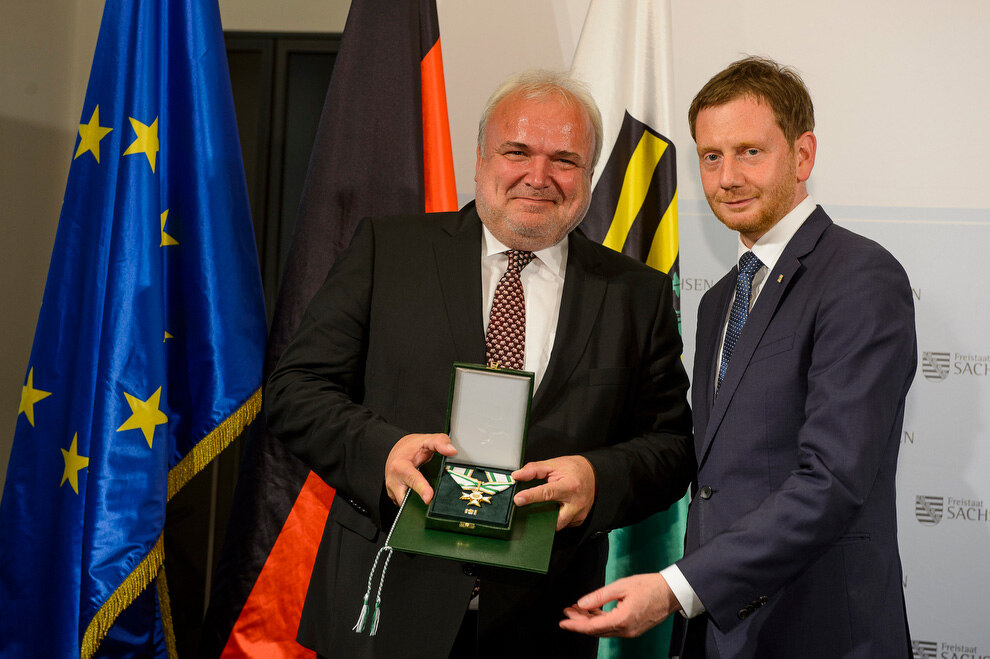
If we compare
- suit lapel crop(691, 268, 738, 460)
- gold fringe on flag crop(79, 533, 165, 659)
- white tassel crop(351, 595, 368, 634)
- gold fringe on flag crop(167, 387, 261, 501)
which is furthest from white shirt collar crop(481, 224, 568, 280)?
gold fringe on flag crop(79, 533, 165, 659)

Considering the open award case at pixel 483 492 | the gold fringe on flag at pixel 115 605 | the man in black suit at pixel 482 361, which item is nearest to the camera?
the open award case at pixel 483 492

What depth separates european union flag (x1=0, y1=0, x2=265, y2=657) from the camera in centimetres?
229

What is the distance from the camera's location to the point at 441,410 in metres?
1.78

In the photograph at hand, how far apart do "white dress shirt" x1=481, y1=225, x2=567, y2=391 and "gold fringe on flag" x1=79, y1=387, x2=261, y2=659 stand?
96 cm

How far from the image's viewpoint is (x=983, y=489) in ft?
9.01

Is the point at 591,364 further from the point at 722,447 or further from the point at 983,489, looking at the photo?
the point at 983,489

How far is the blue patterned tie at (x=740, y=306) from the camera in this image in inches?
71.9

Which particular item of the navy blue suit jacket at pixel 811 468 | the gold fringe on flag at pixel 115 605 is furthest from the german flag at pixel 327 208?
the navy blue suit jacket at pixel 811 468

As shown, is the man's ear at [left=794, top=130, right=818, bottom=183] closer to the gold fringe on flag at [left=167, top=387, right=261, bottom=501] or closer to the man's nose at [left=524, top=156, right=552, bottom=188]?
the man's nose at [left=524, top=156, right=552, bottom=188]

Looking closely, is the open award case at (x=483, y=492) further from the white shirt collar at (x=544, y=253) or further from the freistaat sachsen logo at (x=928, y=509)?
the freistaat sachsen logo at (x=928, y=509)

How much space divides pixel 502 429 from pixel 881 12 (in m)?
2.38

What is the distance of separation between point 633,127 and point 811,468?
5.17ft

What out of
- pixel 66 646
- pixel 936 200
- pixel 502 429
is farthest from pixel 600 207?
pixel 66 646

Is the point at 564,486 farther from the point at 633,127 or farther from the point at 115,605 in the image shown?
the point at 633,127
